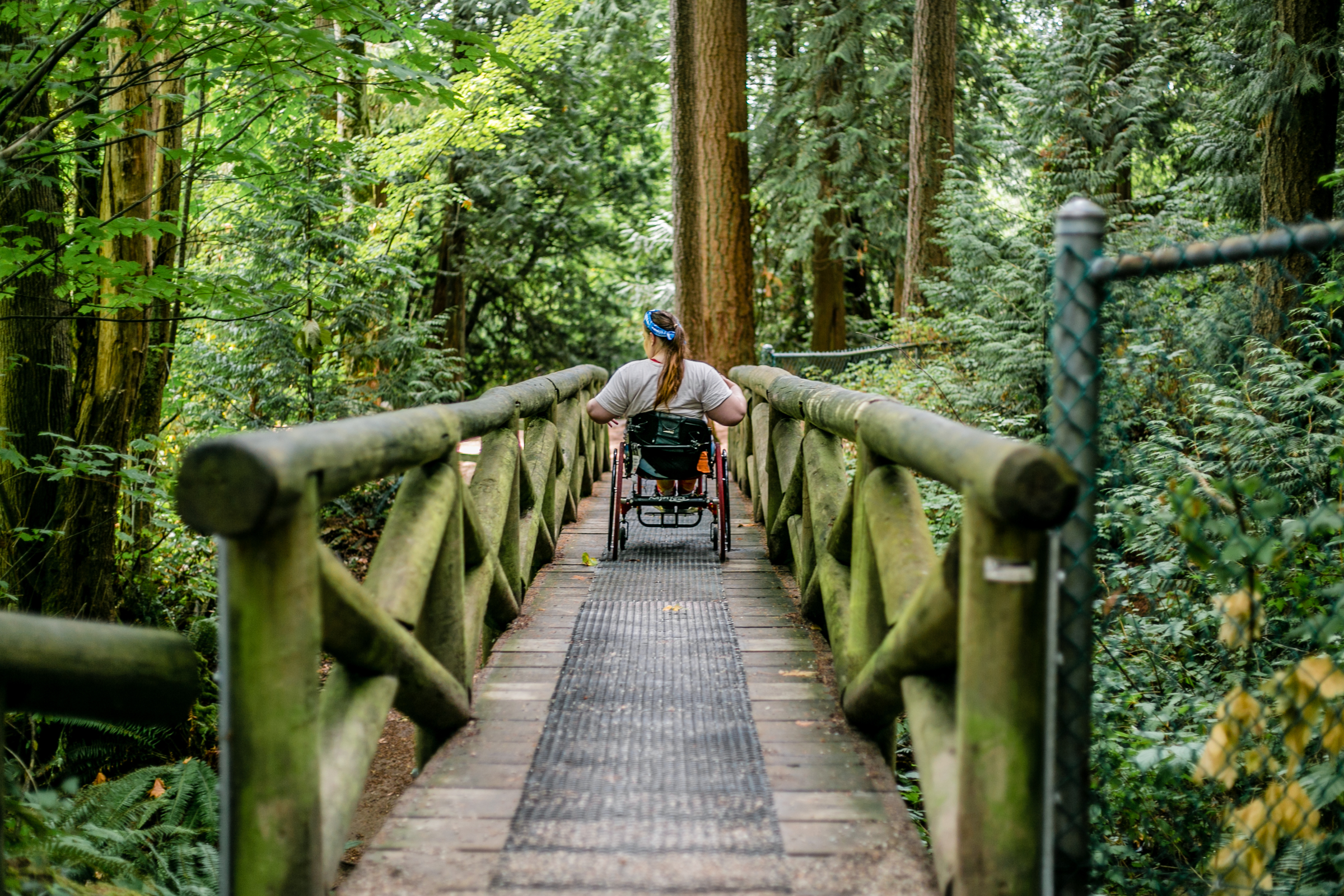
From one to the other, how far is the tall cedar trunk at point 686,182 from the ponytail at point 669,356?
665 cm

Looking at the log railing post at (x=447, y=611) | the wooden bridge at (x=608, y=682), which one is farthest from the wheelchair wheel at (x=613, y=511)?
the log railing post at (x=447, y=611)

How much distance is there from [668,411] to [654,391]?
15cm

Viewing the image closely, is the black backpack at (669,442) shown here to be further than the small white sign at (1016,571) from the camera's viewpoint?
Yes

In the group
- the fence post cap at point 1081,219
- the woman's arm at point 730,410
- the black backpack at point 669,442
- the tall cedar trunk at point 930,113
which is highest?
the tall cedar trunk at point 930,113

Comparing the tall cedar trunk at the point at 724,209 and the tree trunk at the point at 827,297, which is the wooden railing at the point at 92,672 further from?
the tree trunk at the point at 827,297

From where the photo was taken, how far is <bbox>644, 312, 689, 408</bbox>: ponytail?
636 centimetres

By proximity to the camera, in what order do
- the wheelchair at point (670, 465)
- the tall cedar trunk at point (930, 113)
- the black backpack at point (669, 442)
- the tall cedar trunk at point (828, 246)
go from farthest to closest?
1. the tall cedar trunk at point (828, 246)
2. the tall cedar trunk at point (930, 113)
3. the black backpack at point (669, 442)
4. the wheelchair at point (670, 465)

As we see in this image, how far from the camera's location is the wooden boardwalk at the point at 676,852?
260cm

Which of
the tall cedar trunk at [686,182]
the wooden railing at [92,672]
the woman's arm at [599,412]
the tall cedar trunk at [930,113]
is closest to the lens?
the wooden railing at [92,672]

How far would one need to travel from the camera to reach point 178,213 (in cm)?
591

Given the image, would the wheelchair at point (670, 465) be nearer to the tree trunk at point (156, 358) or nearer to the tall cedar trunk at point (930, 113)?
the tree trunk at point (156, 358)

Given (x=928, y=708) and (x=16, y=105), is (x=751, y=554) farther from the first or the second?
(x=16, y=105)

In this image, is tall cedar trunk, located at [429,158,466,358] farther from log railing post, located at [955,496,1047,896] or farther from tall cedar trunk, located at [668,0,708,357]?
log railing post, located at [955,496,1047,896]

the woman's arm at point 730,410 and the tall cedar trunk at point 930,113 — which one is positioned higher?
the tall cedar trunk at point 930,113
